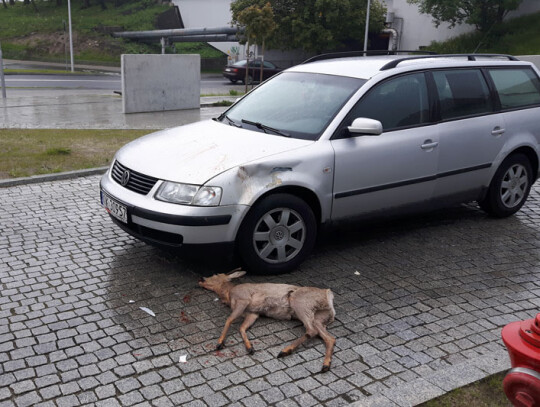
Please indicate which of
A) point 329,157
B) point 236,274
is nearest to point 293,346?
point 236,274

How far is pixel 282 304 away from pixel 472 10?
134ft

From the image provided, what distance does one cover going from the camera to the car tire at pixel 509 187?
6.90 m

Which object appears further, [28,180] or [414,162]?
[28,180]

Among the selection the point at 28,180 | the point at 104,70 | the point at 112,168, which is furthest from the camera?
the point at 104,70

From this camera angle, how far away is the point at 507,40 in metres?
39.4

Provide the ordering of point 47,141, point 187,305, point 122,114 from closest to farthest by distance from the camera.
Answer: point 187,305 < point 47,141 < point 122,114

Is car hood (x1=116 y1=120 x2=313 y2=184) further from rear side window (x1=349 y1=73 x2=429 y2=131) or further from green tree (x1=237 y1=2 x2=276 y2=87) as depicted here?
green tree (x1=237 y1=2 x2=276 y2=87)

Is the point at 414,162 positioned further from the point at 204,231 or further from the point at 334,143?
the point at 204,231

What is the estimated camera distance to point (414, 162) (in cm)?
594

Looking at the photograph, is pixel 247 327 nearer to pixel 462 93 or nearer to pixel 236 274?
pixel 236 274

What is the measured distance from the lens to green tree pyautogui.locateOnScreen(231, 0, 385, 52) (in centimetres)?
4347

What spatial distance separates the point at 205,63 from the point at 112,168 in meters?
46.2

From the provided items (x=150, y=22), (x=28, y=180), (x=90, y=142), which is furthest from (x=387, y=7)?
(x=28, y=180)

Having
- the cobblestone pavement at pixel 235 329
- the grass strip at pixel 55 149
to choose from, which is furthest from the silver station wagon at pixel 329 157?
the grass strip at pixel 55 149
